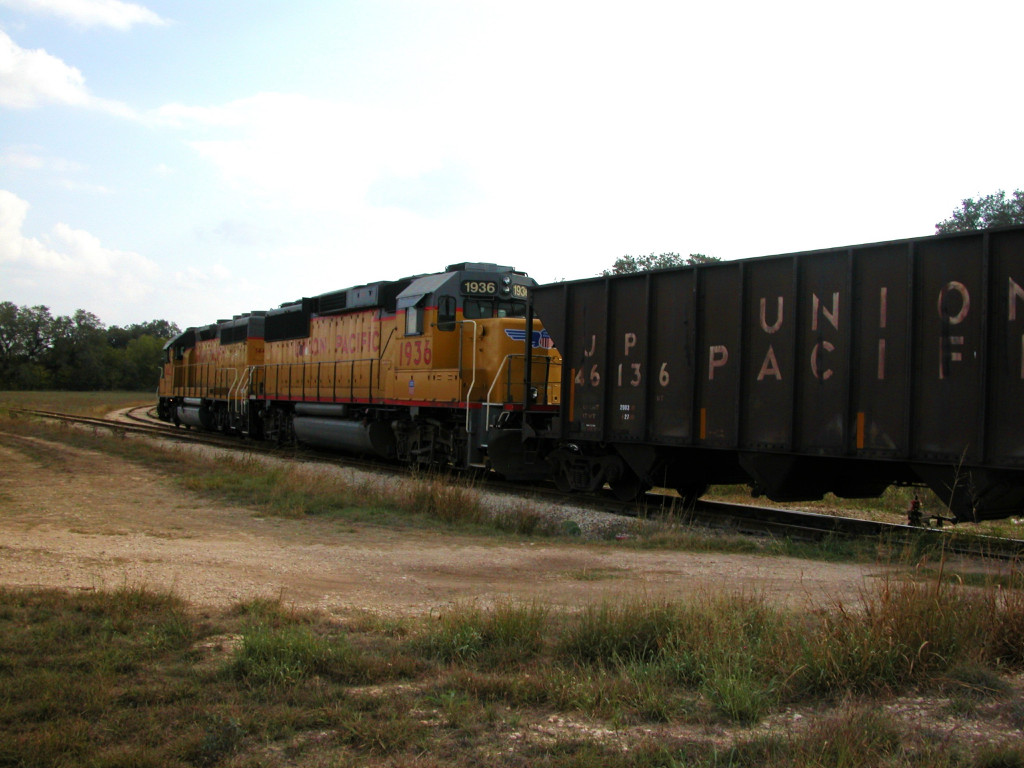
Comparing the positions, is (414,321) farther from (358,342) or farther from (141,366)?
(141,366)

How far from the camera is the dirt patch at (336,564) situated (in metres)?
6.89

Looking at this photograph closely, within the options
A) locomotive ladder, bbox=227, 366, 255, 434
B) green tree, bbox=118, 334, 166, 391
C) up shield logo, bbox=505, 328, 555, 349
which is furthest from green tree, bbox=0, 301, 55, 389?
up shield logo, bbox=505, 328, 555, 349

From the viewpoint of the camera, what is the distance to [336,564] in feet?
27.2

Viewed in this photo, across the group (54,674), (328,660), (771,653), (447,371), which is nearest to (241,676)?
(328,660)

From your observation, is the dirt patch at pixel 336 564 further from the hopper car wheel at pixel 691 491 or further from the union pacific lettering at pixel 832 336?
the hopper car wheel at pixel 691 491

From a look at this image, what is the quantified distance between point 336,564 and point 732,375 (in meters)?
5.67

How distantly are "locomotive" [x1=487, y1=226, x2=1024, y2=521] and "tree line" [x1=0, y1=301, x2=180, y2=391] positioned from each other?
376 ft

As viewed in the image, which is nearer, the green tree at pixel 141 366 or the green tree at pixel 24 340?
the green tree at pixel 24 340

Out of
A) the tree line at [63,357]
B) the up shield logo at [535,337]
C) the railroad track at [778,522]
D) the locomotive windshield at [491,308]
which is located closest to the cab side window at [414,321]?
the locomotive windshield at [491,308]

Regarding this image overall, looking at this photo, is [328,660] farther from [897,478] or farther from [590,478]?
[590,478]

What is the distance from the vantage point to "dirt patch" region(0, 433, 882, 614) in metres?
6.89

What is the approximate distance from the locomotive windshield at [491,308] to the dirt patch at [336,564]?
7.17 m

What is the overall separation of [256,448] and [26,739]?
20922 millimetres

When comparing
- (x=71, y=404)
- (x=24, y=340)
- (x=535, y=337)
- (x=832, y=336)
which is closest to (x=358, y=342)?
(x=535, y=337)
